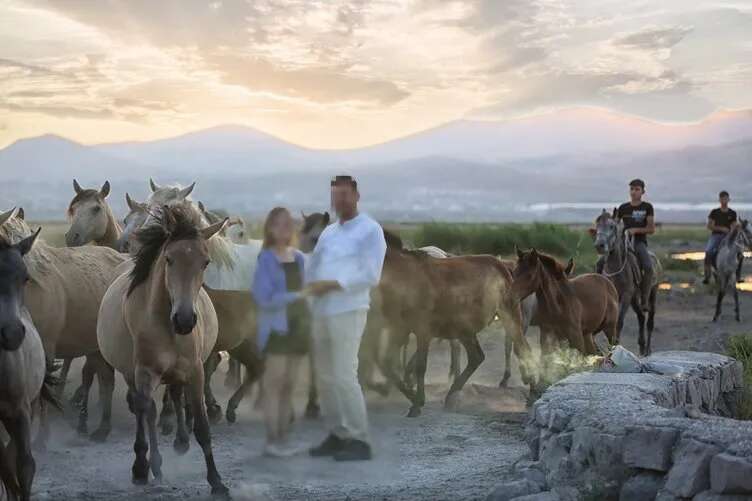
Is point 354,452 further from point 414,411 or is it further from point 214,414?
point 214,414

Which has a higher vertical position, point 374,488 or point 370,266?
point 370,266

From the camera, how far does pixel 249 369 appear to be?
987 centimetres

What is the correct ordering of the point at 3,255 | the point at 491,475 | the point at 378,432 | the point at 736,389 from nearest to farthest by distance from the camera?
the point at 3,255 → the point at 491,475 → the point at 736,389 → the point at 378,432

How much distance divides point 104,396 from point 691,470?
19.4 ft

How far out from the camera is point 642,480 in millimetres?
5496

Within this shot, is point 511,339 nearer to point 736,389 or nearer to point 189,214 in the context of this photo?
point 736,389

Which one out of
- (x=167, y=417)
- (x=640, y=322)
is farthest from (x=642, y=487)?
(x=640, y=322)

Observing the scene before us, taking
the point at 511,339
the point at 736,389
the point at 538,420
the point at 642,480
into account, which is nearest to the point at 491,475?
the point at 538,420

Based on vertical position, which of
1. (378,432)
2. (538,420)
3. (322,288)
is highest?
(322,288)

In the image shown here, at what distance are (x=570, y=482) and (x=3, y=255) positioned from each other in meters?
3.72

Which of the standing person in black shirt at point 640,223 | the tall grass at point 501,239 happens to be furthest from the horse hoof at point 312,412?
the tall grass at point 501,239

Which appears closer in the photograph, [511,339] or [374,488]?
[374,488]

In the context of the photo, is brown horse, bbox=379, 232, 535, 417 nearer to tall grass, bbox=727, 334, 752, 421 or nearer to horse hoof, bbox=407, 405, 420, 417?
horse hoof, bbox=407, 405, 420, 417

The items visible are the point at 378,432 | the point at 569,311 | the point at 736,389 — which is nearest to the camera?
the point at 736,389
